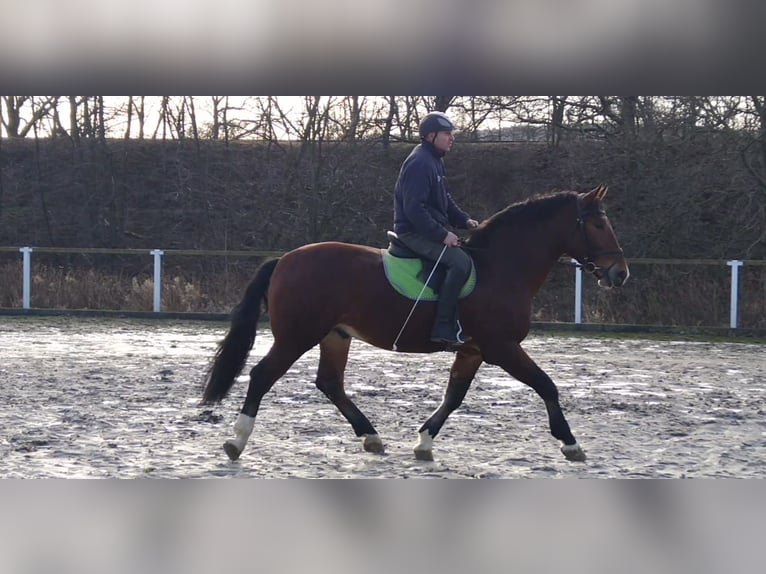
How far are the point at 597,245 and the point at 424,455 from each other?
180 cm

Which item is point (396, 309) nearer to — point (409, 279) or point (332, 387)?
point (409, 279)

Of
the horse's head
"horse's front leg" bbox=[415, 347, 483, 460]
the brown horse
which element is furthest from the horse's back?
the horse's head

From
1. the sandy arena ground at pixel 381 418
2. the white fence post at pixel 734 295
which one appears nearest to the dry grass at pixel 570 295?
the white fence post at pixel 734 295

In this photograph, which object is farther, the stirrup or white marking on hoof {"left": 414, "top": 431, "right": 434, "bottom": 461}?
the stirrup

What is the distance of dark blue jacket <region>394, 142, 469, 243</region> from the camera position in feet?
18.8

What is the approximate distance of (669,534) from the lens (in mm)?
1366

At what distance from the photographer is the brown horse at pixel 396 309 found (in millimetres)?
5820

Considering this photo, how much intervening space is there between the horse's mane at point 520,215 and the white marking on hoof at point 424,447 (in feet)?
4.30

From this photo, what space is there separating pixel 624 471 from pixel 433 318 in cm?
151

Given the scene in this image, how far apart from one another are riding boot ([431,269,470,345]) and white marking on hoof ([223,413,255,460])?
1273mm

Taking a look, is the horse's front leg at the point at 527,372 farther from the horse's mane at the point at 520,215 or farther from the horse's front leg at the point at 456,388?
the horse's mane at the point at 520,215

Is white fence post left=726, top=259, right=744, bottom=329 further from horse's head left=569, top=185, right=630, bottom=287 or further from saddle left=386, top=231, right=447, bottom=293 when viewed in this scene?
saddle left=386, top=231, right=447, bottom=293

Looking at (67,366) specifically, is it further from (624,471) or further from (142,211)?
(142,211)

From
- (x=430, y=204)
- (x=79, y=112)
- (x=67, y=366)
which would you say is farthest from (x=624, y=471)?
(x=79, y=112)
